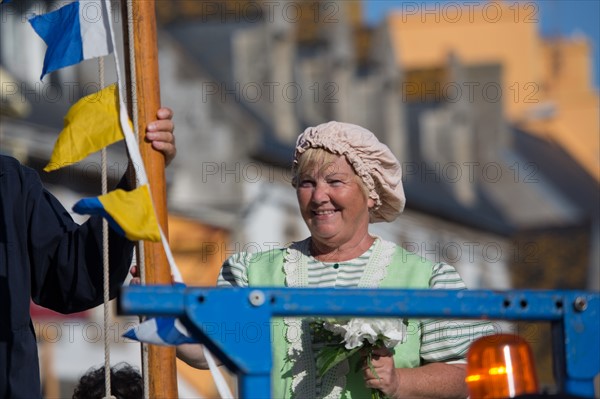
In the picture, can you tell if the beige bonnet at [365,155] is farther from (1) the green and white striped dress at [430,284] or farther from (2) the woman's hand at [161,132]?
(2) the woman's hand at [161,132]

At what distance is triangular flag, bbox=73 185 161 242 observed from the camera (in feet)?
12.8

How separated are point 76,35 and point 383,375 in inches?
47.0

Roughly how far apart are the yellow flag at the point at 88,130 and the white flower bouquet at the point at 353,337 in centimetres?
75

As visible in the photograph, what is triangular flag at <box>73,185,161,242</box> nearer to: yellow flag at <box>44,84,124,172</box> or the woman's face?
yellow flag at <box>44,84,124,172</box>

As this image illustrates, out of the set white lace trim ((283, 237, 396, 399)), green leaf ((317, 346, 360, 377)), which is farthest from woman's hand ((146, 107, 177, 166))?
green leaf ((317, 346, 360, 377))

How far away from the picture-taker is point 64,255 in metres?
4.35

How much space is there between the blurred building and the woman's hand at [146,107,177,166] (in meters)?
6.36

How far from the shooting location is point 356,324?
4359 mm

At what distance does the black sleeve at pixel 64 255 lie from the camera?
4.34 meters

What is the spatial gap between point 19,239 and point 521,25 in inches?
1724

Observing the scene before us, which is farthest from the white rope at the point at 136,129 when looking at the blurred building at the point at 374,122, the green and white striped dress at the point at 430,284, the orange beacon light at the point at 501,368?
the blurred building at the point at 374,122

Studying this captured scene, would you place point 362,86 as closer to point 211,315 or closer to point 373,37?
point 373,37

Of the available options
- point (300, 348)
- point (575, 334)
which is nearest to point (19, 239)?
point (300, 348)

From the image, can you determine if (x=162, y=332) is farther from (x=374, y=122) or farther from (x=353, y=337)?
(x=374, y=122)
